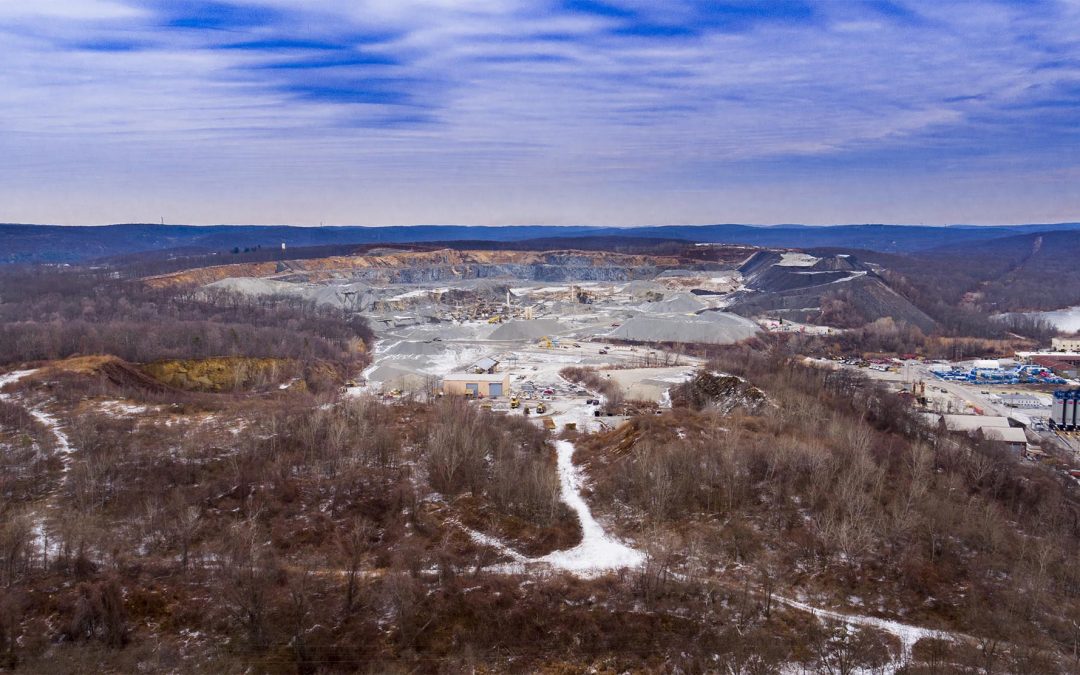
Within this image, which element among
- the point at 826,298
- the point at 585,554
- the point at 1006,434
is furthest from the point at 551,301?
the point at 585,554

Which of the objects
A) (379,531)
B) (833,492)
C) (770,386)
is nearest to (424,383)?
(770,386)

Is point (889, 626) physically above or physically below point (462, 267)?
below

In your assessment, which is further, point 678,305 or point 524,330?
point 678,305

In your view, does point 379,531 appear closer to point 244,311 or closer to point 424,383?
point 424,383

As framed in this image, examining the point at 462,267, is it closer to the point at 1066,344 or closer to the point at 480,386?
the point at 480,386

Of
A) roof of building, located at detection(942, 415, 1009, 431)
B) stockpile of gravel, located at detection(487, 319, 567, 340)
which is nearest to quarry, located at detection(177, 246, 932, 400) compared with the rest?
stockpile of gravel, located at detection(487, 319, 567, 340)

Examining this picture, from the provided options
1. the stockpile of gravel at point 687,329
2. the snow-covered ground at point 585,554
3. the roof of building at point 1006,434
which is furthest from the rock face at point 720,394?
the stockpile of gravel at point 687,329

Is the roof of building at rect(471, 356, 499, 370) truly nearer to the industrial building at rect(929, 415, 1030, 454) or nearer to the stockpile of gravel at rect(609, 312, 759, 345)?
the stockpile of gravel at rect(609, 312, 759, 345)
